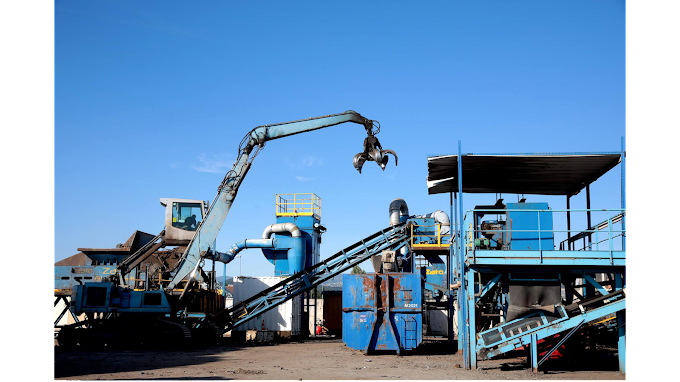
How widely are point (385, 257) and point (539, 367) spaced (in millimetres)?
8571

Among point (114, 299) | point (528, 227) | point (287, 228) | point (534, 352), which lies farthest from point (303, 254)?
point (534, 352)

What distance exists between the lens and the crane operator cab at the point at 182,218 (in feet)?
81.6

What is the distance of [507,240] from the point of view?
55.1 ft

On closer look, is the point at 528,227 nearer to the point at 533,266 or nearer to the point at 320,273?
the point at 533,266

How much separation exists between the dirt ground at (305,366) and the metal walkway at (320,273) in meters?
3.88

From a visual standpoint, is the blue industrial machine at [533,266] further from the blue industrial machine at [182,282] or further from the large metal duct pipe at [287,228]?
the large metal duct pipe at [287,228]

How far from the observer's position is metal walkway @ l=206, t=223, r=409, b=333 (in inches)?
981

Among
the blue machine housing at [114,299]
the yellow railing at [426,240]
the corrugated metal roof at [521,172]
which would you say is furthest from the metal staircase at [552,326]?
the blue machine housing at [114,299]

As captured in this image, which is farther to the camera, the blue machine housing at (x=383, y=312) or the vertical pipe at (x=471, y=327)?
the blue machine housing at (x=383, y=312)

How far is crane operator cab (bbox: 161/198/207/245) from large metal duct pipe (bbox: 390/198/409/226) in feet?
27.5

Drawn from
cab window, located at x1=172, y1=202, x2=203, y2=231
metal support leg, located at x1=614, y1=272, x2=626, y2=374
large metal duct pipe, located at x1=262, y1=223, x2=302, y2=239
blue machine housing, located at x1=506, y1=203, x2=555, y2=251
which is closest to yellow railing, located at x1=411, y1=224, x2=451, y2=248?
blue machine housing, located at x1=506, y1=203, x2=555, y2=251
